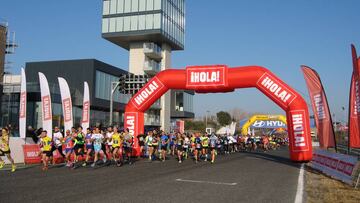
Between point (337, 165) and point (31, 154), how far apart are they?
42.2 feet

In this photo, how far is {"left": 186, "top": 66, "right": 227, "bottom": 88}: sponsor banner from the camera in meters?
19.6

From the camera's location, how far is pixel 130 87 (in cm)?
2578

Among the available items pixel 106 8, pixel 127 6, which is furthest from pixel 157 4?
pixel 106 8

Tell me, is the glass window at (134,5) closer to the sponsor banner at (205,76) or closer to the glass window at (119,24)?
the glass window at (119,24)

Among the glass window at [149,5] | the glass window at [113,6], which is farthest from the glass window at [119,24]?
the glass window at [149,5]

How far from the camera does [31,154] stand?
16797 millimetres

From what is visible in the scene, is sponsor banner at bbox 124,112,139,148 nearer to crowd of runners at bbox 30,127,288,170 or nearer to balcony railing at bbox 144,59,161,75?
crowd of runners at bbox 30,127,288,170

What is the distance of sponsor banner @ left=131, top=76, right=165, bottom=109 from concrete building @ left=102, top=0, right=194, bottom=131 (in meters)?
31.5

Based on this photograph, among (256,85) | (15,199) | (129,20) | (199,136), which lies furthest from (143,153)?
(129,20)

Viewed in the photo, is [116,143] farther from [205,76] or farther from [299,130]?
[299,130]

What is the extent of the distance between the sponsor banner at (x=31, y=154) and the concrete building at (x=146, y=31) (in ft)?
119

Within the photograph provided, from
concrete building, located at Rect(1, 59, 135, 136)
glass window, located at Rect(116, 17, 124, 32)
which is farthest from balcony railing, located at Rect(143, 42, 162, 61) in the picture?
concrete building, located at Rect(1, 59, 135, 136)

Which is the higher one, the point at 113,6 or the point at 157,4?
the point at 113,6

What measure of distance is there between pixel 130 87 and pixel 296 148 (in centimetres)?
1247
